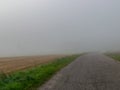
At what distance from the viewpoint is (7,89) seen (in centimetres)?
1869

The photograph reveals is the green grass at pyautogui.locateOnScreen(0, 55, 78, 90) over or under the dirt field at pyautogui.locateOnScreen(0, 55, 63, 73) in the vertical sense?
under

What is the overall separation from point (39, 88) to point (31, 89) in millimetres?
617

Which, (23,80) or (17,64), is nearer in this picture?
(23,80)

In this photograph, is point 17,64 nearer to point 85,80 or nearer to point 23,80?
point 23,80

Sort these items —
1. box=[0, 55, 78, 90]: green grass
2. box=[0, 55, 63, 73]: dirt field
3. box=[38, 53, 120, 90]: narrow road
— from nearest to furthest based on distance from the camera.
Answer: box=[38, 53, 120, 90]: narrow road, box=[0, 55, 78, 90]: green grass, box=[0, 55, 63, 73]: dirt field

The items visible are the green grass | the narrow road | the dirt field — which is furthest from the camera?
the dirt field

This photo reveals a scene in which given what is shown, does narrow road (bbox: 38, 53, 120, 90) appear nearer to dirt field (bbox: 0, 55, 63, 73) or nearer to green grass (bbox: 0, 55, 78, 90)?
green grass (bbox: 0, 55, 78, 90)

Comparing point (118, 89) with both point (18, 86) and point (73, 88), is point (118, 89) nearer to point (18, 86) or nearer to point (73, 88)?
point (73, 88)

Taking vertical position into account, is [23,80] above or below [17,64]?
below

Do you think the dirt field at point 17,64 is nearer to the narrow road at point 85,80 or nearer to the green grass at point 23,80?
the green grass at point 23,80

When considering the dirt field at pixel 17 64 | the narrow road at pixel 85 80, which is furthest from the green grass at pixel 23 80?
the dirt field at pixel 17 64

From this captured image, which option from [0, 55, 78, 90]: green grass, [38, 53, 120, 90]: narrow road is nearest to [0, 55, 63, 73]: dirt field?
[0, 55, 78, 90]: green grass

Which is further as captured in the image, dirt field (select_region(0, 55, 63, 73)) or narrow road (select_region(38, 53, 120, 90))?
dirt field (select_region(0, 55, 63, 73))

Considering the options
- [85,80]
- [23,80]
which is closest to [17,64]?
[23,80]
